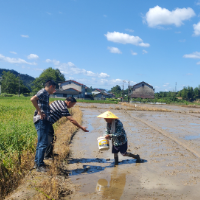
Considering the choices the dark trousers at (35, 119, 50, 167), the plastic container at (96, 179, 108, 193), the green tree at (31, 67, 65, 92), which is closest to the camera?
the plastic container at (96, 179, 108, 193)

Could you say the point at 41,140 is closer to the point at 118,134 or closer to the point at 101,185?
the point at 101,185

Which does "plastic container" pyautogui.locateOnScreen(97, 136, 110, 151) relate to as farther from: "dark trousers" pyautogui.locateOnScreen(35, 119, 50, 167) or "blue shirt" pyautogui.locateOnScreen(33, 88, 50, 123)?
"blue shirt" pyautogui.locateOnScreen(33, 88, 50, 123)

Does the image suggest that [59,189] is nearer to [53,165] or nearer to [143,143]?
[53,165]

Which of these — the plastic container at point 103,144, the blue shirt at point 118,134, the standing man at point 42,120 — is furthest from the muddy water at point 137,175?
the standing man at point 42,120

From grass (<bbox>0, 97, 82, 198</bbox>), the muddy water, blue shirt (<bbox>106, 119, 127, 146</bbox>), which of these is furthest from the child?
grass (<bbox>0, 97, 82, 198</bbox>)

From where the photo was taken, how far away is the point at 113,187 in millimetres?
3875

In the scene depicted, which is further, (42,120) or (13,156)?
(13,156)

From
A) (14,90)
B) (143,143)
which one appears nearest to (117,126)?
(143,143)

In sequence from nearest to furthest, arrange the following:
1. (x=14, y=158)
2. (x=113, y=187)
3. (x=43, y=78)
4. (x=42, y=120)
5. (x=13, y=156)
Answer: (x=113, y=187)
(x=42, y=120)
(x=14, y=158)
(x=13, y=156)
(x=43, y=78)

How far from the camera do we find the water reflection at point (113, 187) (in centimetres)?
356

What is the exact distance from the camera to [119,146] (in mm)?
4750

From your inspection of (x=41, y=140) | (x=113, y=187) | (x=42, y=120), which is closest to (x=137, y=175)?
(x=113, y=187)

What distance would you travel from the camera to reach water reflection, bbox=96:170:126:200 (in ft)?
11.7

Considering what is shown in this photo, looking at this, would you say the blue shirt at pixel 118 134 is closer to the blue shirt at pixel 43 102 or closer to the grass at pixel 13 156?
the blue shirt at pixel 43 102
